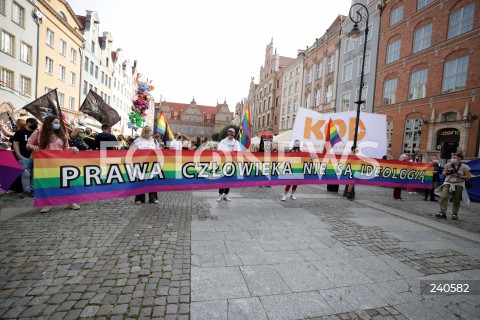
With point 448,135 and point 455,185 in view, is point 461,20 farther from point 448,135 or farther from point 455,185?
point 455,185

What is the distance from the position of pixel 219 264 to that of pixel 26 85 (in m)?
25.4

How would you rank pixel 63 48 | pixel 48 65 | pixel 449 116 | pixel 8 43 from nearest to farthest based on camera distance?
pixel 449 116 → pixel 8 43 → pixel 48 65 → pixel 63 48

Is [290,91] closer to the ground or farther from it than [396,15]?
closer to the ground

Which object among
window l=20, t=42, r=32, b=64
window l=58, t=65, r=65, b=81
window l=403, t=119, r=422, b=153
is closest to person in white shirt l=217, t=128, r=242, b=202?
window l=403, t=119, r=422, b=153

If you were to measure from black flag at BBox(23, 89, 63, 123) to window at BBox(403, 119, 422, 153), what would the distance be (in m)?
21.3

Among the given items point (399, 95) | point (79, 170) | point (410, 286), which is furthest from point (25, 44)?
point (399, 95)

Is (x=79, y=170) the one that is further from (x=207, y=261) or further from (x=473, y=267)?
(x=473, y=267)

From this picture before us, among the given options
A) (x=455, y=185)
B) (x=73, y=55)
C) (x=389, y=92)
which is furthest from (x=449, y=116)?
(x=73, y=55)

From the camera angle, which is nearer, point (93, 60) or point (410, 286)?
point (410, 286)

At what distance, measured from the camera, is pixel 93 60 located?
3284cm

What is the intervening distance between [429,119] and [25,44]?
31.5 m

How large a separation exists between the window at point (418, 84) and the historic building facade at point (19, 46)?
28000 millimetres

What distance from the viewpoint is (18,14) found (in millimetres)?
19109

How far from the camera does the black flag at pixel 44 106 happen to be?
Result: 6.42 m
